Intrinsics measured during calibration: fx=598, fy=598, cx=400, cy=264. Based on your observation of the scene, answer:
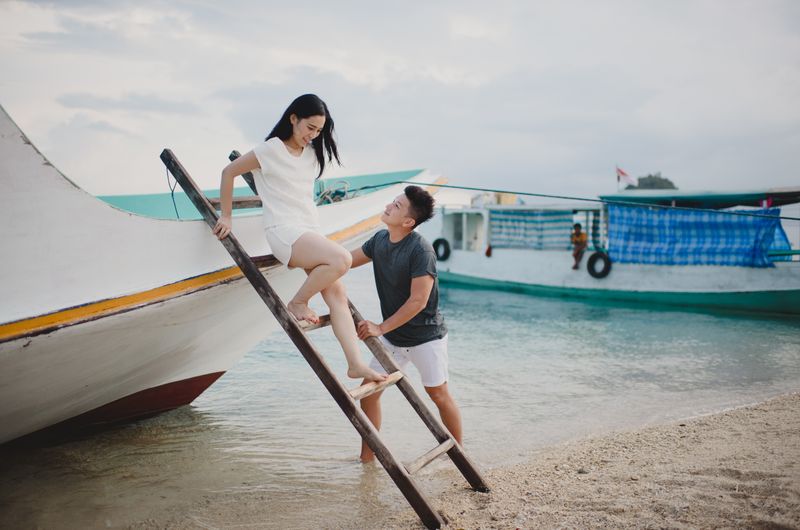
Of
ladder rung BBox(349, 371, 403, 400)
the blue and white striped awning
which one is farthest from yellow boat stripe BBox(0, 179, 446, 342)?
the blue and white striped awning

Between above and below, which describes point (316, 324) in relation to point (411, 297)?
below

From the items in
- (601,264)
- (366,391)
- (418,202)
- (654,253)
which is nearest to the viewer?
(366,391)

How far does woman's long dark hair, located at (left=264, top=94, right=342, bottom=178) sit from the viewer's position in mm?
3109

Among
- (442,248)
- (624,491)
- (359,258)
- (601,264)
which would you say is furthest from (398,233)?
(442,248)

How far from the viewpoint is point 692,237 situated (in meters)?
15.2

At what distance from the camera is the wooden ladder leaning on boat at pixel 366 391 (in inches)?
110

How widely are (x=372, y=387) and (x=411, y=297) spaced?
51 cm

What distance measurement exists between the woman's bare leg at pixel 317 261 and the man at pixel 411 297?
331 mm

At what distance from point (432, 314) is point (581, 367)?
16.0 feet

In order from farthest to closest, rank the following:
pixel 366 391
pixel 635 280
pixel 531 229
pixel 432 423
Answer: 1. pixel 531 229
2. pixel 635 280
3. pixel 432 423
4. pixel 366 391

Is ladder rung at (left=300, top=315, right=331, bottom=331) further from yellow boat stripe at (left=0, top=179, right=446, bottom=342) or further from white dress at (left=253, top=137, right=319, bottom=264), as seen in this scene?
yellow boat stripe at (left=0, top=179, right=446, bottom=342)

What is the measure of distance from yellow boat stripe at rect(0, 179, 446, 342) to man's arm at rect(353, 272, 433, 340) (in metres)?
1.01

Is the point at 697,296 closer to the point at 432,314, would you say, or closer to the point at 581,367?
the point at 581,367

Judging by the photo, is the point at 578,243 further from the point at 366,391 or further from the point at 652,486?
the point at 366,391
